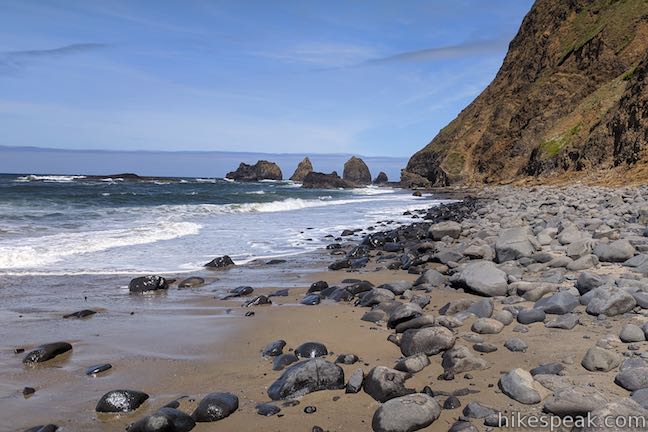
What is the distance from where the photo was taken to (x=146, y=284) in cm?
820

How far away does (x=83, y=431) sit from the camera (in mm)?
3549

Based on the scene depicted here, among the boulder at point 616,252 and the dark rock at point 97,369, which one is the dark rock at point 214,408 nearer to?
the dark rock at point 97,369

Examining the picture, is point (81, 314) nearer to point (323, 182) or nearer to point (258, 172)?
point (323, 182)

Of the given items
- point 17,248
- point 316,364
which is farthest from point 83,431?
point 17,248

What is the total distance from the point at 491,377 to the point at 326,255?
27.3 feet

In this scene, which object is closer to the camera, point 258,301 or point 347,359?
point 347,359

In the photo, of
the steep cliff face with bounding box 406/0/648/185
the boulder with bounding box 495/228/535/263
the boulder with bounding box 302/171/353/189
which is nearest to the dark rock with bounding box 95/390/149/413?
the boulder with bounding box 495/228/535/263

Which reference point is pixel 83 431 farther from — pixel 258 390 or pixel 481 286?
pixel 481 286

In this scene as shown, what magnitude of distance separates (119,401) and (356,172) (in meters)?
92.9

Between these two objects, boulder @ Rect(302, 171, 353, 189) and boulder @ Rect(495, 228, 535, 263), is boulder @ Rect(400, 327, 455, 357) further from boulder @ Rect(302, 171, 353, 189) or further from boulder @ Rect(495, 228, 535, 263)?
boulder @ Rect(302, 171, 353, 189)

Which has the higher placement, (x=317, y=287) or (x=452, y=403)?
(x=452, y=403)

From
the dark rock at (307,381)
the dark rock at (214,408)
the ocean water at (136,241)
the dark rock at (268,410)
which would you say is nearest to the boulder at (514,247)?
the dark rock at (307,381)

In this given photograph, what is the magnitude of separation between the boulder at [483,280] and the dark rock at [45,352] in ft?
15.8

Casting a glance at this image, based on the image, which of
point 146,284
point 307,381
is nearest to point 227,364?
point 307,381
